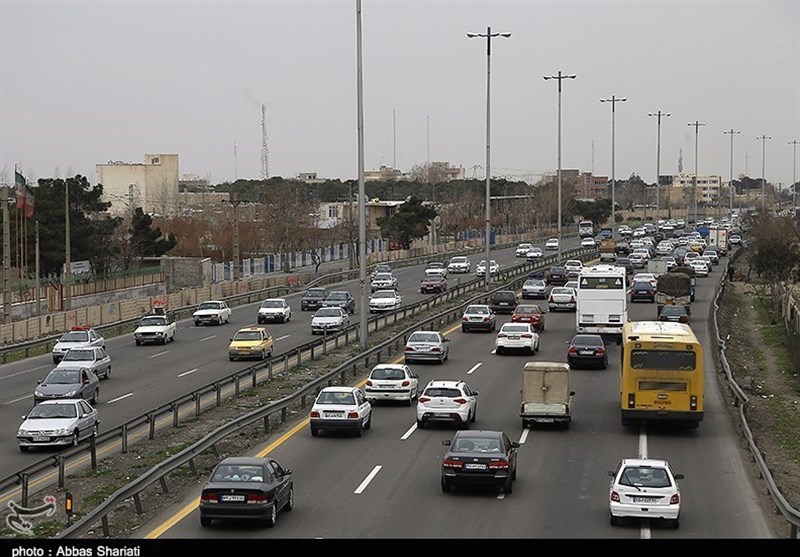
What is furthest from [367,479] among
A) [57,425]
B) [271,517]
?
[57,425]

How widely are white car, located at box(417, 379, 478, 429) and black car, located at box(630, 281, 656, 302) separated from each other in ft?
146

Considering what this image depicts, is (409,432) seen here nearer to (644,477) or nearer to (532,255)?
(644,477)

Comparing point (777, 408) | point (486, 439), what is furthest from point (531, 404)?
point (777, 408)

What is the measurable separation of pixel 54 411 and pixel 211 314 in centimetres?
3512

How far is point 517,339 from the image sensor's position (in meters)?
48.5

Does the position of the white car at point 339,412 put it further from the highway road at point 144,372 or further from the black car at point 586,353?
the black car at point 586,353

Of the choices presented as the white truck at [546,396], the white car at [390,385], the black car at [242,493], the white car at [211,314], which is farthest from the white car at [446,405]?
the white car at [211,314]

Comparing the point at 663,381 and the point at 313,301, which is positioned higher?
the point at 663,381

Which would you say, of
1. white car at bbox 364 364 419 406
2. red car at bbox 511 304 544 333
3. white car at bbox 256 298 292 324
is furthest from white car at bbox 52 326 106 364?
red car at bbox 511 304 544 333

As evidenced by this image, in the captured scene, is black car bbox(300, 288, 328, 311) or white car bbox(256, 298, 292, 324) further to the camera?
black car bbox(300, 288, 328, 311)

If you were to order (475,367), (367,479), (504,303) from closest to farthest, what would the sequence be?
(367,479)
(475,367)
(504,303)

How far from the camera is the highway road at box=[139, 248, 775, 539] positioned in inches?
787

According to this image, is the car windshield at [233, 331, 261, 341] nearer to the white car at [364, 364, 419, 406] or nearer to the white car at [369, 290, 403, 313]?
the white car at [364, 364, 419, 406]

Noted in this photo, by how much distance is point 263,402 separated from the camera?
35.4 meters
